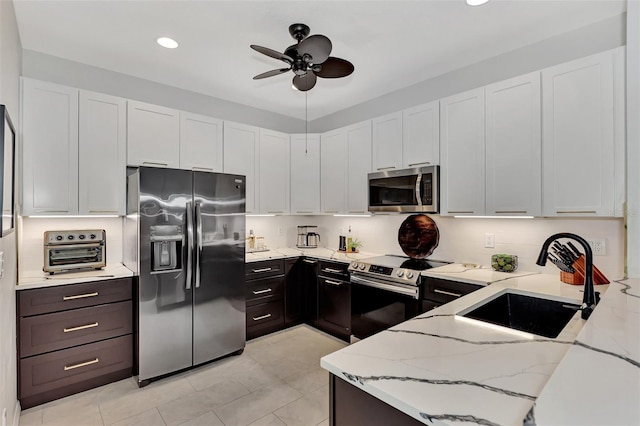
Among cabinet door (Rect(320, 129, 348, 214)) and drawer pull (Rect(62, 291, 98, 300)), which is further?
cabinet door (Rect(320, 129, 348, 214))

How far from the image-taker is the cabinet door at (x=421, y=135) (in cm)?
291

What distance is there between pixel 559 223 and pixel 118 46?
3.85 metres

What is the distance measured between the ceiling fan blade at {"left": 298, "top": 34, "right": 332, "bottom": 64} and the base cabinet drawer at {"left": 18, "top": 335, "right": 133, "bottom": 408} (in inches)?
105

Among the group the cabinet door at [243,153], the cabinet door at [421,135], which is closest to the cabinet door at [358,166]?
the cabinet door at [421,135]

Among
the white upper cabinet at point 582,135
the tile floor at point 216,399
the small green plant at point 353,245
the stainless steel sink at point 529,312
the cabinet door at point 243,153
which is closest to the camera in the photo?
the stainless steel sink at point 529,312

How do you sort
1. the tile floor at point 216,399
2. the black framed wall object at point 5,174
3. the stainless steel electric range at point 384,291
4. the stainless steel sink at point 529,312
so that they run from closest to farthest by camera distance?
the black framed wall object at point 5,174
the stainless steel sink at point 529,312
the tile floor at point 216,399
the stainless steel electric range at point 384,291

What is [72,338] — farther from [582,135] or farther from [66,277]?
[582,135]

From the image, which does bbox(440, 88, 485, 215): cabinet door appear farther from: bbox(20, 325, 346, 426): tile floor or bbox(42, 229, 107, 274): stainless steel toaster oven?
bbox(42, 229, 107, 274): stainless steel toaster oven

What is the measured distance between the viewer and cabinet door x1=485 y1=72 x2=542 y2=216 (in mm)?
2336

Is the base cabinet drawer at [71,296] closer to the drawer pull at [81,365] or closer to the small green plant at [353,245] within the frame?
the drawer pull at [81,365]

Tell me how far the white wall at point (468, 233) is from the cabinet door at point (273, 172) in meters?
0.35

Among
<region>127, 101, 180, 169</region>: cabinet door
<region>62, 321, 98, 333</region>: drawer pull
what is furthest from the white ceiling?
<region>62, 321, 98, 333</region>: drawer pull

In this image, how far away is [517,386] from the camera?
880 mm

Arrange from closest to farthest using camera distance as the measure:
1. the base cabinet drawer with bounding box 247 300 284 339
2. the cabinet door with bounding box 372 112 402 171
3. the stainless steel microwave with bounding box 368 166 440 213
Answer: the stainless steel microwave with bounding box 368 166 440 213 < the cabinet door with bounding box 372 112 402 171 < the base cabinet drawer with bounding box 247 300 284 339
